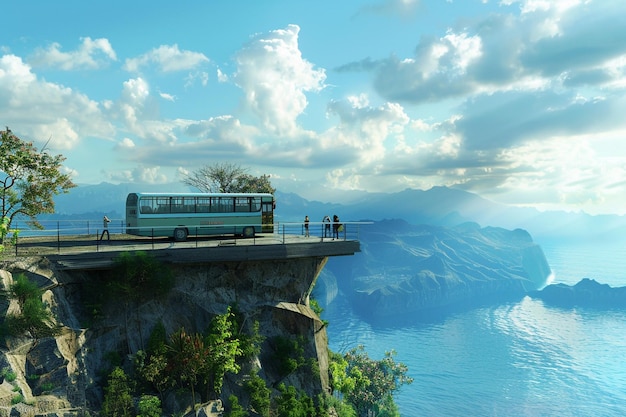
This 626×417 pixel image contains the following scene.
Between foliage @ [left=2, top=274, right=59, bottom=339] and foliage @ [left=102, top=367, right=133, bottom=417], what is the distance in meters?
3.26

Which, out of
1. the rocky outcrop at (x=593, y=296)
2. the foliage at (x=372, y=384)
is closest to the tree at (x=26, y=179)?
the foliage at (x=372, y=384)

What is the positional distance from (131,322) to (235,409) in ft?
21.8

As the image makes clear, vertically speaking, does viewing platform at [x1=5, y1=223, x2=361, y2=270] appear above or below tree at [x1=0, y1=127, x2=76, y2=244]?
below

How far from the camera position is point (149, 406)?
18266mm

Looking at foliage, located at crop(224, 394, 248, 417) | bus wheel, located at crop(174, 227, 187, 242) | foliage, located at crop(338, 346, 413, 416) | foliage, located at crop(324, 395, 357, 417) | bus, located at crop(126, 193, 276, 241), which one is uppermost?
bus, located at crop(126, 193, 276, 241)

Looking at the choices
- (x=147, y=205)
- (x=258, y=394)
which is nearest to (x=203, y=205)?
(x=147, y=205)

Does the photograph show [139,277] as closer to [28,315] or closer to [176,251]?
[176,251]

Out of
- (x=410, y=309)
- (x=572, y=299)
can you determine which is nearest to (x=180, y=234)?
(x=410, y=309)

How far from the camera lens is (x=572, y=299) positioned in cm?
19738

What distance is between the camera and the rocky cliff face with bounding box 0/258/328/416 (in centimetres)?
1742

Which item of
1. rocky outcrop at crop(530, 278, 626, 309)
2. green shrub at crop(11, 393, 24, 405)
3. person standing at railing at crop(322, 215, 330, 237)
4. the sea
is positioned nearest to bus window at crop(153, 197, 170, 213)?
person standing at railing at crop(322, 215, 330, 237)

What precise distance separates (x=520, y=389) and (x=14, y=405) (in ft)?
364

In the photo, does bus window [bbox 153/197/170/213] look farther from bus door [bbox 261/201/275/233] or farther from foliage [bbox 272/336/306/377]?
foliage [bbox 272/336/306/377]

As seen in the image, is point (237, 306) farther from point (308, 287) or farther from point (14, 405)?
point (14, 405)
